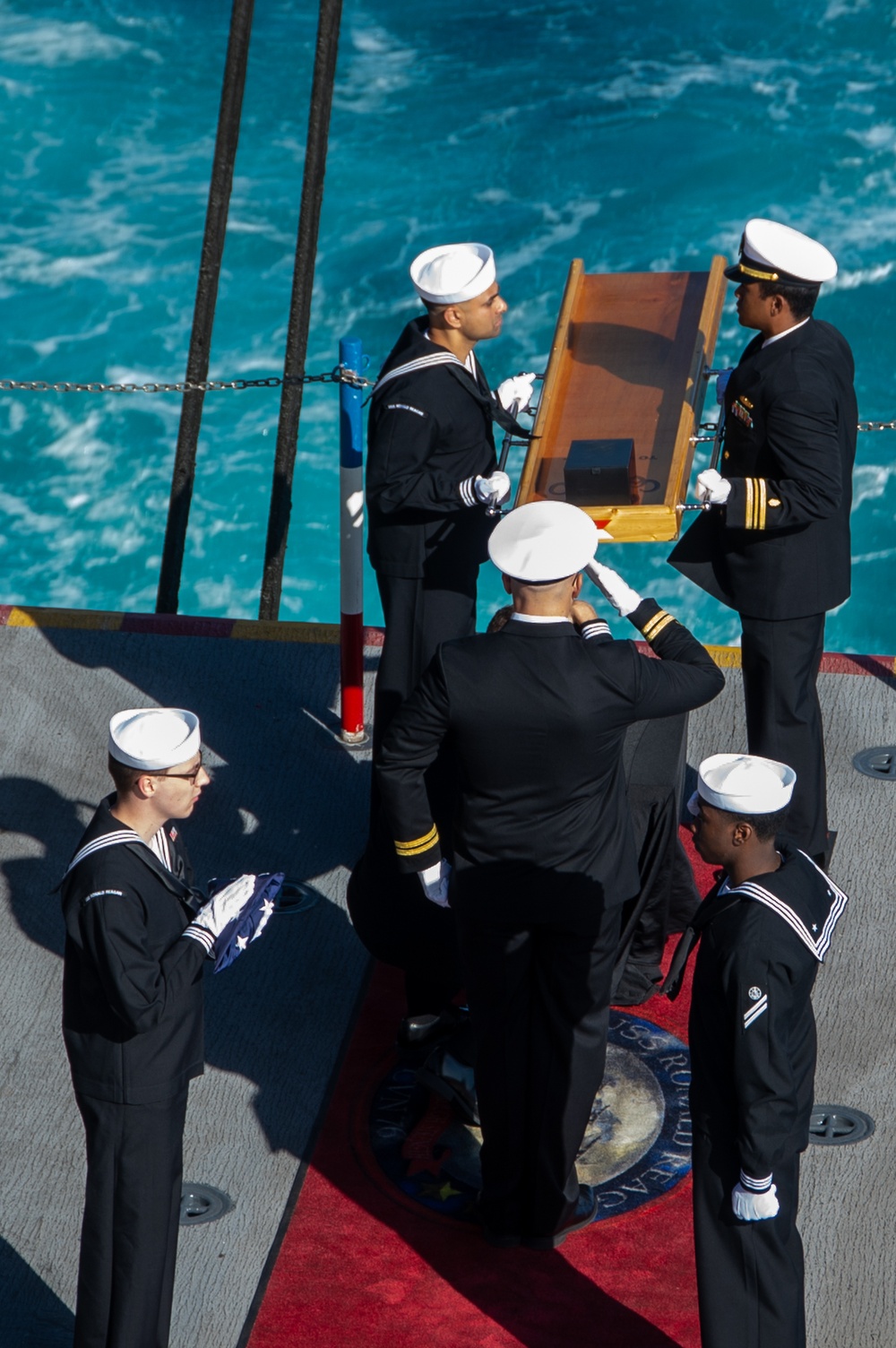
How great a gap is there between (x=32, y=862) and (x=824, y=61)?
17097mm

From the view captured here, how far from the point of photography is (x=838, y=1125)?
471 centimetres

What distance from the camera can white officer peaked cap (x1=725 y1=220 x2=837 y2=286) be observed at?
197 inches

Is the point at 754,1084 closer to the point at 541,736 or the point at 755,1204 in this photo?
the point at 755,1204

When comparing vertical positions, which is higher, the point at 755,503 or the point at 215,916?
the point at 755,503

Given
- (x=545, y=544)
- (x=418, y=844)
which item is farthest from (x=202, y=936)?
(x=545, y=544)

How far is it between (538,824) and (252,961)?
5.71 feet

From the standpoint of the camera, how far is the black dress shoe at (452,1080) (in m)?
4.62

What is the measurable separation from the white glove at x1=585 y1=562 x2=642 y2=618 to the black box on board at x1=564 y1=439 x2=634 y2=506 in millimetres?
1530

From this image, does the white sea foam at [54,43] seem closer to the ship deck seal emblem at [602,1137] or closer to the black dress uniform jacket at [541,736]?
the ship deck seal emblem at [602,1137]

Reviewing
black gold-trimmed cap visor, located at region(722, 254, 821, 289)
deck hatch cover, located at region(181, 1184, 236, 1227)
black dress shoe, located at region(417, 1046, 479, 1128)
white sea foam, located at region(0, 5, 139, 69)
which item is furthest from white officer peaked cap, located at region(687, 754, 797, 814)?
white sea foam, located at region(0, 5, 139, 69)

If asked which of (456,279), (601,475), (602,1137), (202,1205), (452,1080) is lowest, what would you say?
(202,1205)

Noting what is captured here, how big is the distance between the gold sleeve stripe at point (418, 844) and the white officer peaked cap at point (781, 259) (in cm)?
203

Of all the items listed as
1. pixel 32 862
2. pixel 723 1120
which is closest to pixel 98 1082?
pixel 723 1120

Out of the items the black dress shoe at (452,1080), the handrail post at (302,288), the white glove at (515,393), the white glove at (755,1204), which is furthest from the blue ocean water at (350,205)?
the white glove at (755,1204)
